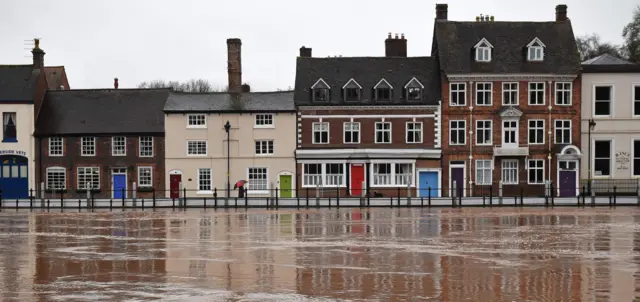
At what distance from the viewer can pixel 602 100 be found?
53688 millimetres

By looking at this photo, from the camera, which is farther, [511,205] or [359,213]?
[511,205]

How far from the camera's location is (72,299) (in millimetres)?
18719

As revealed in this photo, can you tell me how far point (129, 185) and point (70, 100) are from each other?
730cm

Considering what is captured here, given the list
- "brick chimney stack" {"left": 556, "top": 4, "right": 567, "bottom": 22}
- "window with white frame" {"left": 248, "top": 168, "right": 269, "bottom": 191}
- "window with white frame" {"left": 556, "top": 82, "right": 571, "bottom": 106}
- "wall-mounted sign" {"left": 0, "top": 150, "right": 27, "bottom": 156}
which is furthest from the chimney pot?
"wall-mounted sign" {"left": 0, "top": 150, "right": 27, "bottom": 156}

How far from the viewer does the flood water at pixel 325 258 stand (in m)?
19.5

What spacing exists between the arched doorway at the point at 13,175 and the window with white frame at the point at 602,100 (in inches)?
1373

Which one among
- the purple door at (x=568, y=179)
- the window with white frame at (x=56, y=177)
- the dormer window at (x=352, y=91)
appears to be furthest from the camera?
the window with white frame at (x=56, y=177)

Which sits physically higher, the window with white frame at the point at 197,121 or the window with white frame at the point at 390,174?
the window with white frame at the point at 197,121

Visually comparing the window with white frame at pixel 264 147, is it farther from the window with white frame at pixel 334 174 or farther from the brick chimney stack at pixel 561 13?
the brick chimney stack at pixel 561 13

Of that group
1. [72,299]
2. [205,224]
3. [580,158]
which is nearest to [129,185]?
[205,224]

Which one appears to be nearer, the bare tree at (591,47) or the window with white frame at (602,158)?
the window with white frame at (602,158)

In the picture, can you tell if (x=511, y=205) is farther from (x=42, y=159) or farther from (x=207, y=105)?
(x=42, y=159)

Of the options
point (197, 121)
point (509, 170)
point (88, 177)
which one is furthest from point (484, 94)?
point (88, 177)

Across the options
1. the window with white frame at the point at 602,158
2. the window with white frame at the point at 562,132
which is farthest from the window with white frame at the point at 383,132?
the window with white frame at the point at 602,158
